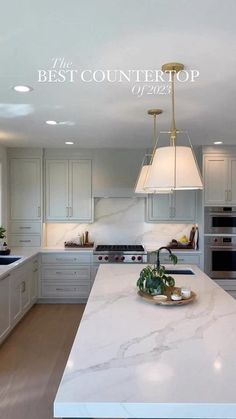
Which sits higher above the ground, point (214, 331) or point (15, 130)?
point (15, 130)

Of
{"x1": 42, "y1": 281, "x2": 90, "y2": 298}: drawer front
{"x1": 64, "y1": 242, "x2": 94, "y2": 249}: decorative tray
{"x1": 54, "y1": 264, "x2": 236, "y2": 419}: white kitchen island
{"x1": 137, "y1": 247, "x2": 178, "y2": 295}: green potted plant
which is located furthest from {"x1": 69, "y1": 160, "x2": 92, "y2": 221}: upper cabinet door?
{"x1": 54, "y1": 264, "x2": 236, "y2": 419}: white kitchen island

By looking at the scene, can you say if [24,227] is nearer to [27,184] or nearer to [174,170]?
[27,184]

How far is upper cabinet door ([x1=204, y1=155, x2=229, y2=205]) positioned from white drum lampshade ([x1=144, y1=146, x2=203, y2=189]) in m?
2.98

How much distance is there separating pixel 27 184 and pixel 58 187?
480mm

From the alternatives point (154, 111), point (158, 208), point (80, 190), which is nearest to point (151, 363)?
point (154, 111)

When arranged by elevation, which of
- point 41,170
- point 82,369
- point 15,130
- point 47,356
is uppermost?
point 15,130

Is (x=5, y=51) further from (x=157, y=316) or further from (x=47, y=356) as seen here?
(x=47, y=356)

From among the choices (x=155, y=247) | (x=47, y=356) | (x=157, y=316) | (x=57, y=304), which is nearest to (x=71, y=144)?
(x=155, y=247)

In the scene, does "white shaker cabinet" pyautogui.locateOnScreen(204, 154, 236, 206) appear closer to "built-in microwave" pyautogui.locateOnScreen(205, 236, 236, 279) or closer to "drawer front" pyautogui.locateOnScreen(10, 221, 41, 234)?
"built-in microwave" pyautogui.locateOnScreen(205, 236, 236, 279)

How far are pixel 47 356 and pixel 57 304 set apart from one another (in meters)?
1.72

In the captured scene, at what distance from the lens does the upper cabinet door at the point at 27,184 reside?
5.16m

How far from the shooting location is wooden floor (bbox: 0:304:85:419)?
256 centimetres

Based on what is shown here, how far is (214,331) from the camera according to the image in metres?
1.80

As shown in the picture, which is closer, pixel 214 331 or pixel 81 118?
pixel 214 331
